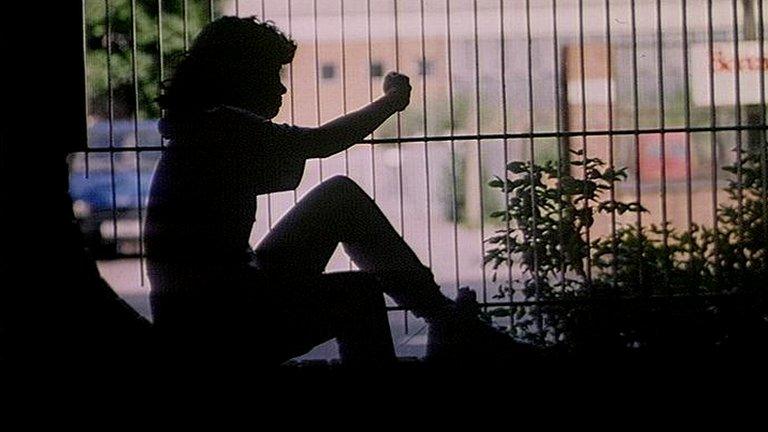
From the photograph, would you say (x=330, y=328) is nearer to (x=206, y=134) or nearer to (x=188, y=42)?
(x=206, y=134)

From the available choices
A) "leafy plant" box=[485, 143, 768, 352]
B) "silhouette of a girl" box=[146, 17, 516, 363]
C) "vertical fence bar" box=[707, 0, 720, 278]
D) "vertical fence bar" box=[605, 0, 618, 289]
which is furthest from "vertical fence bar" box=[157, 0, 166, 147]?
"vertical fence bar" box=[707, 0, 720, 278]

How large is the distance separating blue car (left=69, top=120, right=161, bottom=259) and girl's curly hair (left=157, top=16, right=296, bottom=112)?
53cm

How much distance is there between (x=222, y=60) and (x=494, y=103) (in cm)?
171

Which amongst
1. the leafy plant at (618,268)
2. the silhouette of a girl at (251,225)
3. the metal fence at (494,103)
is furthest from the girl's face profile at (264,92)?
the leafy plant at (618,268)

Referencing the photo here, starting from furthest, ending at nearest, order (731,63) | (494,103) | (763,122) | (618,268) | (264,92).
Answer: (494,103) → (731,63) → (618,268) → (763,122) → (264,92)

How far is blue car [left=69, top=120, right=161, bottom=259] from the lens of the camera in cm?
427

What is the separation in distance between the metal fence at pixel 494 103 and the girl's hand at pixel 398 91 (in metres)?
0.38

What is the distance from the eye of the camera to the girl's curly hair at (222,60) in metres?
3.69

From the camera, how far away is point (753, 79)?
465cm

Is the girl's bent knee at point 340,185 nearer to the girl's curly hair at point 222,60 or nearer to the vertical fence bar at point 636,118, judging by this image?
the girl's curly hair at point 222,60

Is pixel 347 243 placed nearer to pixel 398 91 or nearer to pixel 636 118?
pixel 398 91

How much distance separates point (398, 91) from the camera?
12.5 feet

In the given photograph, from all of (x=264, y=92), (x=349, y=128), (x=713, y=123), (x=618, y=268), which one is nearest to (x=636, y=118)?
(x=713, y=123)

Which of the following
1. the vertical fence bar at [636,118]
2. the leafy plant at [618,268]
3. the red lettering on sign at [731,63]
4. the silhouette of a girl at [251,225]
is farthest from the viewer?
the red lettering on sign at [731,63]
